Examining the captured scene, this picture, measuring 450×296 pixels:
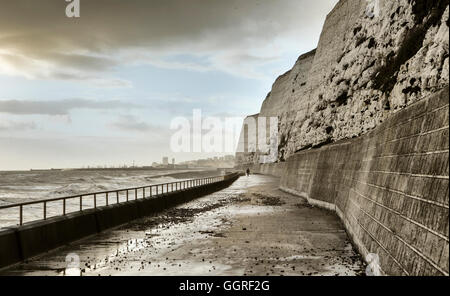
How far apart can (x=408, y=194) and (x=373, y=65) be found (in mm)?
29614

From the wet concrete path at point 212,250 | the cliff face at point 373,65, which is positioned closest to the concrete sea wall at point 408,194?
the wet concrete path at point 212,250

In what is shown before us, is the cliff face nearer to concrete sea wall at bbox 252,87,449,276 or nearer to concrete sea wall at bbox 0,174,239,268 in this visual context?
Answer: concrete sea wall at bbox 252,87,449,276

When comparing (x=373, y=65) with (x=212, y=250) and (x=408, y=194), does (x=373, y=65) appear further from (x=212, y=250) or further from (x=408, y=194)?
(x=408, y=194)

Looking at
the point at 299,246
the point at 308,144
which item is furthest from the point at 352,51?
the point at 299,246

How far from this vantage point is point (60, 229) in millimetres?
14461

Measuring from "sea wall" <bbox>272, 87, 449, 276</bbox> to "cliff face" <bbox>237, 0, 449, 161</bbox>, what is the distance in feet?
16.3

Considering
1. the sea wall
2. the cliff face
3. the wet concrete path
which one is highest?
the cliff face

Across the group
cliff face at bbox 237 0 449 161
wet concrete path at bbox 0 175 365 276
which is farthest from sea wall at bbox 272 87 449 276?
cliff face at bbox 237 0 449 161

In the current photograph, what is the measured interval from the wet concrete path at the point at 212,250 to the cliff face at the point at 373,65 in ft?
22.6

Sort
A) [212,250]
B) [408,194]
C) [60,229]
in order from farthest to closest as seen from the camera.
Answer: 1. [60,229]
2. [212,250]
3. [408,194]

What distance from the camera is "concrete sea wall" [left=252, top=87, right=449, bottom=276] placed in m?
6.48

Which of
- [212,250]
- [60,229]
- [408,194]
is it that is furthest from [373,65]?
[408,194]
